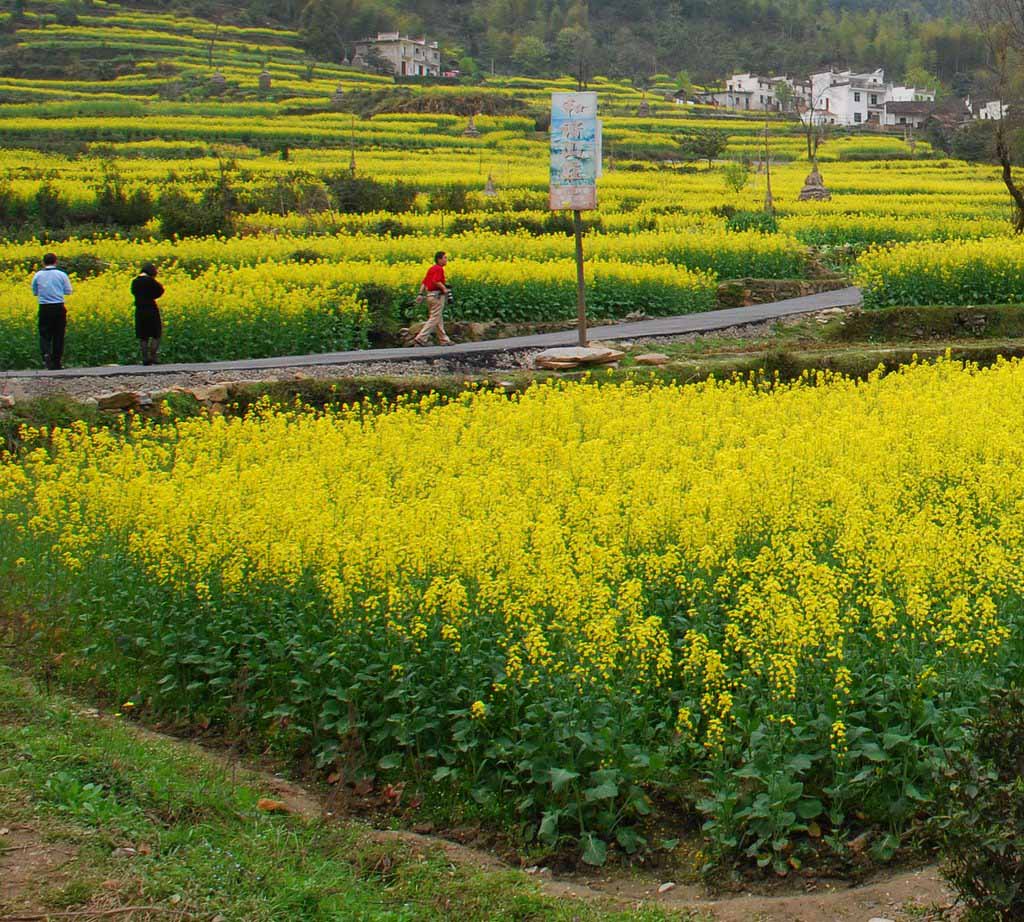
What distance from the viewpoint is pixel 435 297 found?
1812 centimetres

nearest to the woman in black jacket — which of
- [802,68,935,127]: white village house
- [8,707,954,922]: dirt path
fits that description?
[8,707,954,922]: dirt path

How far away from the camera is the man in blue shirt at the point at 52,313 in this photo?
1573cm

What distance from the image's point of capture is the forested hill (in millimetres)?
102312

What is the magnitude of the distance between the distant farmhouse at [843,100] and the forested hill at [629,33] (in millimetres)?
6352

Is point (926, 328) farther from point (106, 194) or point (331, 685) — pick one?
point (106, 194)

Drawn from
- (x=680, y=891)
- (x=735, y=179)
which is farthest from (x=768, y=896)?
(x=735, y=179)

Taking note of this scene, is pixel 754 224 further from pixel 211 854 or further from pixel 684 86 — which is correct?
pixel 684 86

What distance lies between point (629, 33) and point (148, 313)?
10969 cm

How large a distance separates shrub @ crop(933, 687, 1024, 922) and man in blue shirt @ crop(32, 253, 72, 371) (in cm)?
1377

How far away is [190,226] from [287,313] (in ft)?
38.0

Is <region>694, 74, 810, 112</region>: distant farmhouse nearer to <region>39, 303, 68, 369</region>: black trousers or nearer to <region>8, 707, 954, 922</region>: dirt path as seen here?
<region>39, 303, 68, 369</region>: black trousers

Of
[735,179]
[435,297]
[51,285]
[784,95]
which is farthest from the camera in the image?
[784,95]

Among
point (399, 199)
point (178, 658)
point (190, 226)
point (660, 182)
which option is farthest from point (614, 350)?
point (660, 182)

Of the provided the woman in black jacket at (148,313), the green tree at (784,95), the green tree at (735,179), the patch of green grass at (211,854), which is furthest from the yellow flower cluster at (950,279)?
the green tree at (784,95)
